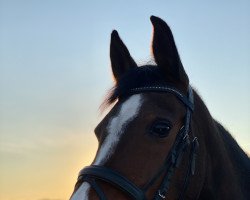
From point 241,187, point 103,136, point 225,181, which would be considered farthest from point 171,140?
point 241,187

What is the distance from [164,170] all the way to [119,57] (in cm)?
202

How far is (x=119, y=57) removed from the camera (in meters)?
6.11

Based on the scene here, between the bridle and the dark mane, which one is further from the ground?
the dark mane

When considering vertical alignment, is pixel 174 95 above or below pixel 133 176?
above

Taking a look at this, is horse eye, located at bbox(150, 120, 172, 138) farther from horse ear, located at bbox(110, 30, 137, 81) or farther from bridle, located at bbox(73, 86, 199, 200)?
horse ear, located at bbox(110, 30, 137, 81)

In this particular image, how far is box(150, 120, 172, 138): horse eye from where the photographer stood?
4707 mm

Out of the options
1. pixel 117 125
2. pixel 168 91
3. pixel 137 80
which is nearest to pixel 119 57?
pixel 137 80

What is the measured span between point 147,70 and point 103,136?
120 centimetres

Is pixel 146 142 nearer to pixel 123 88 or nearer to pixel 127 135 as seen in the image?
pixel 127 135

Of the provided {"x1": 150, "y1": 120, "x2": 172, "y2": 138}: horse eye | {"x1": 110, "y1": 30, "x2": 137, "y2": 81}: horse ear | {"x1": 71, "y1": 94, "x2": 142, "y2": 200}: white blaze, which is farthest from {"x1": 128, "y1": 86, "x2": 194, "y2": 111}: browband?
{"x1": 110, "y1": 30, "x2": 137, "y2": 81}: horse ear

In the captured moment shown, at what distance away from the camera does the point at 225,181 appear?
548cm

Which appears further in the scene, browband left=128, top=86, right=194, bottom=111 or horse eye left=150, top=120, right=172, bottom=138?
browband left=128, top=86, right=194, bottom=111

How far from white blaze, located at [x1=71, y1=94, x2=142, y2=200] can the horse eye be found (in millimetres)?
252

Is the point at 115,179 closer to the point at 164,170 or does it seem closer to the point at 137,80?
the point at 164,170
